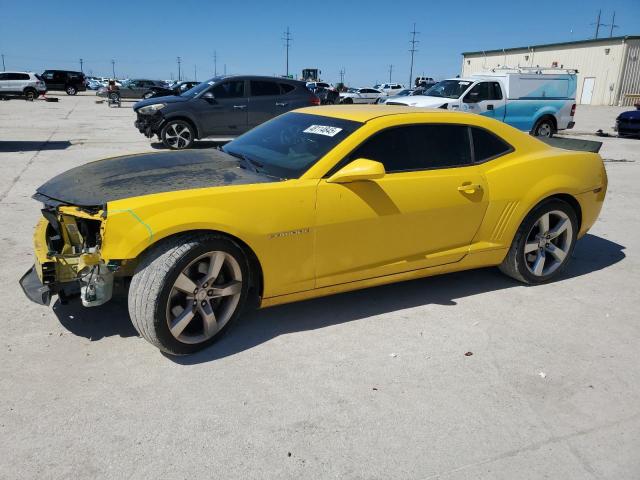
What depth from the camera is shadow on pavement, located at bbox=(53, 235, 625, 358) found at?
130 inches

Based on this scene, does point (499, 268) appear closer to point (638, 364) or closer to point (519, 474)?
point (638, 364)

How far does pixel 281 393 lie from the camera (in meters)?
2.78

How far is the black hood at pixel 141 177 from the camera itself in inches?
120

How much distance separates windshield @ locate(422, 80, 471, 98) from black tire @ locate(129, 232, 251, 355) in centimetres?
1215

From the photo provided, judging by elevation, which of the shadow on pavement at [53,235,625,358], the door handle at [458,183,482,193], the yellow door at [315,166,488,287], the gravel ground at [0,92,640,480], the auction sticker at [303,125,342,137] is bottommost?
the gravel ground at [0,92,640,480]

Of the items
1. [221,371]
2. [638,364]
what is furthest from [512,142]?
[221,371]

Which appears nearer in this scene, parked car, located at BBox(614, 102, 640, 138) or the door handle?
the door handle

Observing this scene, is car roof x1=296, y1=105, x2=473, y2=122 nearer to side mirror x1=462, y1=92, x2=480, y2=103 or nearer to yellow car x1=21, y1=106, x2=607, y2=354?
yellow car x1=21, y1=106, x2=607, y2=354

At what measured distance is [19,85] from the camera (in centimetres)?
3078

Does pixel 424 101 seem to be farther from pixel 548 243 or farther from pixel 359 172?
pixel 359 172

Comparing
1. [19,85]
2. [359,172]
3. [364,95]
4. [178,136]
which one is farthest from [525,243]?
[364,95]

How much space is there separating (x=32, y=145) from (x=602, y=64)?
146 ft

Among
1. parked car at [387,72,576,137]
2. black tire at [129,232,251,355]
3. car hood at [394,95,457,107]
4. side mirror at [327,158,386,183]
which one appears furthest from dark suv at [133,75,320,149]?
black tire at [129,232,251,355]

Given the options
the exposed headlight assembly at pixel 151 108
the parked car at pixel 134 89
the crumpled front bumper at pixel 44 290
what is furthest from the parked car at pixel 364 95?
the crumpled front bumper at pixel 44 290
